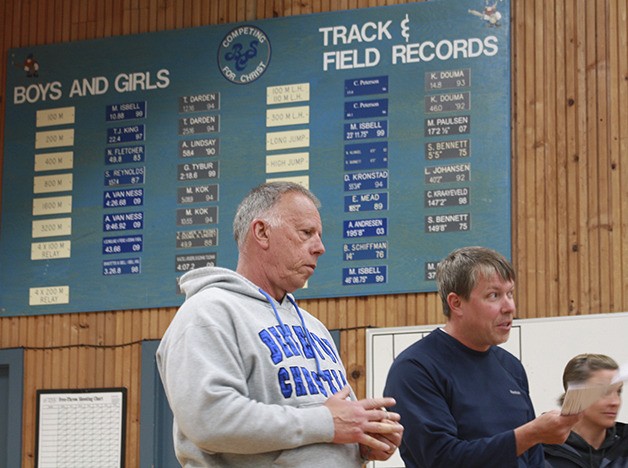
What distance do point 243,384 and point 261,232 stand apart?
52cm

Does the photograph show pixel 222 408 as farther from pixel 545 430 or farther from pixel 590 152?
pixel 590 152

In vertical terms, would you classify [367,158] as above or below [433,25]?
below

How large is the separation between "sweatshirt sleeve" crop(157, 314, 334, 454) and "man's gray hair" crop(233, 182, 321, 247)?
0.43m

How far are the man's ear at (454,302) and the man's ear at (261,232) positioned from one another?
33.2 inches

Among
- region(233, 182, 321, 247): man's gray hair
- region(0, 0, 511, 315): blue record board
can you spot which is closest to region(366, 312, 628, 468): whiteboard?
region(0, 0, 511, 315): blue record board

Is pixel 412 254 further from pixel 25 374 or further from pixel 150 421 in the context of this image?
pixel 25 374

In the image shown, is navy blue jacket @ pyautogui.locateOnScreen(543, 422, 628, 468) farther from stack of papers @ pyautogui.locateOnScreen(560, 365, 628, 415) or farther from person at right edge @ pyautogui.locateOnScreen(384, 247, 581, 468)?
stack of papers @ pyautogui.locateOnScreen(560, 365, 628, 415)

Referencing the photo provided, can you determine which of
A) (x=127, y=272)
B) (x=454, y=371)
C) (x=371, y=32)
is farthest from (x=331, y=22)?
(x=454, y=371)

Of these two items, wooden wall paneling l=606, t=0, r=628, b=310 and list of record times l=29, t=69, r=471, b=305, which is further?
list of record times l=29, t=69, r=471, b=305

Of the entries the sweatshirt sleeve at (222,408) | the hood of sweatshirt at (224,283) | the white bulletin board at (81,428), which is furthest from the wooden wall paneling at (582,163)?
the sweatshirt sleeve at (222,408)

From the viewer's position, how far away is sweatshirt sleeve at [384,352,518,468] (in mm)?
3498

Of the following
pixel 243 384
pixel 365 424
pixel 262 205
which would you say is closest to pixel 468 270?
pixel 262 205

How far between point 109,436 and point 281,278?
152 inches

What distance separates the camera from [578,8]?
6.31 m
